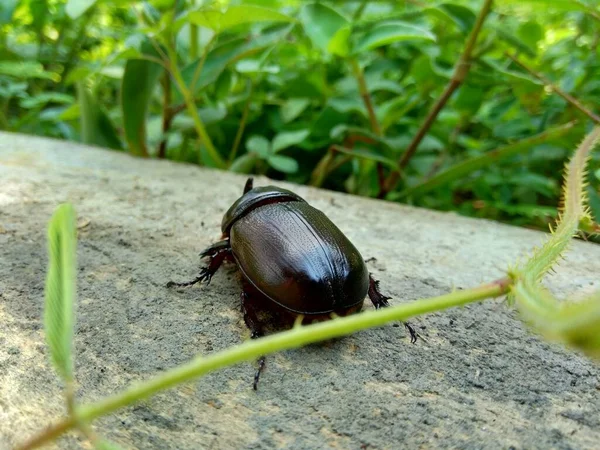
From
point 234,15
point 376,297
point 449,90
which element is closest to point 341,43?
point 234,15

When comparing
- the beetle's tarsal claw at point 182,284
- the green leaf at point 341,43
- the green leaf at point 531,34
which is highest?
the green leaf at point 531,34

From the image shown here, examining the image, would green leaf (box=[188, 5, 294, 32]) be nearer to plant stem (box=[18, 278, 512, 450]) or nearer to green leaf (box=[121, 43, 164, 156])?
green leaf (box=[121, 43, 164, 156])

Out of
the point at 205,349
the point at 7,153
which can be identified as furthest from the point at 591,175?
the point at 7,153

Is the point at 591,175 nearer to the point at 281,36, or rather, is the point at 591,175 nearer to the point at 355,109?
the point at 355,109

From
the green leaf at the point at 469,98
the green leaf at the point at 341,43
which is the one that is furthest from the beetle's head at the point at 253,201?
the green leaf at the point at 469,98

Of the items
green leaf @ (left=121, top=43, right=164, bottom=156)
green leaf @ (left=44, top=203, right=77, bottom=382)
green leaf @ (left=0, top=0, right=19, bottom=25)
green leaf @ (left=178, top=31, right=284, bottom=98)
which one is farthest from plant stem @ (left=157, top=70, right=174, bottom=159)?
green leaf @ (left=44, top=203, right=77, bottom=382)

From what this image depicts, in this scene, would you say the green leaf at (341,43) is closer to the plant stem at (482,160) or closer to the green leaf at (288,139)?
the green leaf at (288,139)
